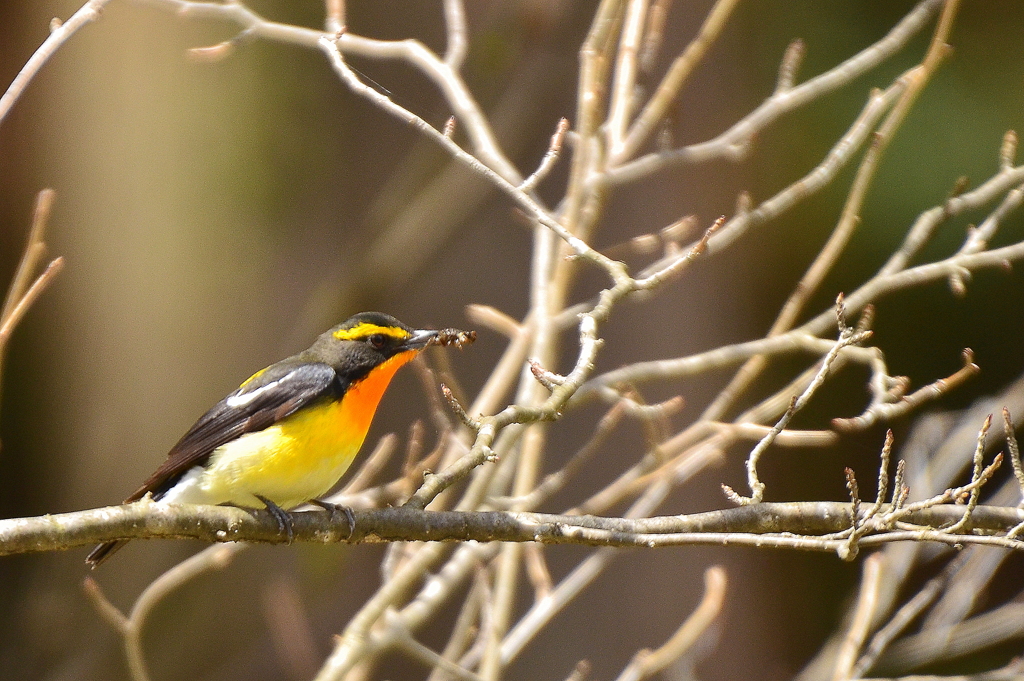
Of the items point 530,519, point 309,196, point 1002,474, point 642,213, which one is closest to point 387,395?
point 309,196

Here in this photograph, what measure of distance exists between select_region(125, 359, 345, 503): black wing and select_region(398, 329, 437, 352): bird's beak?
32 centimetres

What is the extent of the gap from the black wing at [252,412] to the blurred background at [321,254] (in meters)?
2.35

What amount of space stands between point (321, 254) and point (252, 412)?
304cm

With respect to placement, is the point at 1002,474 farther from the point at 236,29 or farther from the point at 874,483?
the point at 236,29

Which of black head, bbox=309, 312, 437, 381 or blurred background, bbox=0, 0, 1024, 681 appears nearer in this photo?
black head, bbox=309, 312, 437, 381

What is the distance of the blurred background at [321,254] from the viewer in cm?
656

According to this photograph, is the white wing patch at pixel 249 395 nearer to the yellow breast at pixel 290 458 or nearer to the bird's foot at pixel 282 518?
the yellow breast at pixel 290 458

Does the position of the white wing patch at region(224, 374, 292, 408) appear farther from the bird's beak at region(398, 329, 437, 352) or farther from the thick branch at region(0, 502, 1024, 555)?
the thick branch at region(0, 502, 1024, 555)

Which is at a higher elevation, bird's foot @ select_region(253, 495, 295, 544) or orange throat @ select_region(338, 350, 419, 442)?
orange throat @ select_region(338, 350, 419, 442)

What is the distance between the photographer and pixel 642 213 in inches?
271

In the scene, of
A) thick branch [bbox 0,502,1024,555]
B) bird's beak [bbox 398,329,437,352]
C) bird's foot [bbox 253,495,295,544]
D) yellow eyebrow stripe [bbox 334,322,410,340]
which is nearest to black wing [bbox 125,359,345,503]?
yellow eyebrow stripe [bbox 334,322,410,340]

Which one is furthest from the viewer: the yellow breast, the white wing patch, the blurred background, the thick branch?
the blurred background

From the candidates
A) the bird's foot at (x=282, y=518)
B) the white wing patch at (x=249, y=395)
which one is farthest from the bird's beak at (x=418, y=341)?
the bird's foot at (x=282, y=518)

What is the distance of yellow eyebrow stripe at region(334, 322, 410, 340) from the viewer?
421cm
